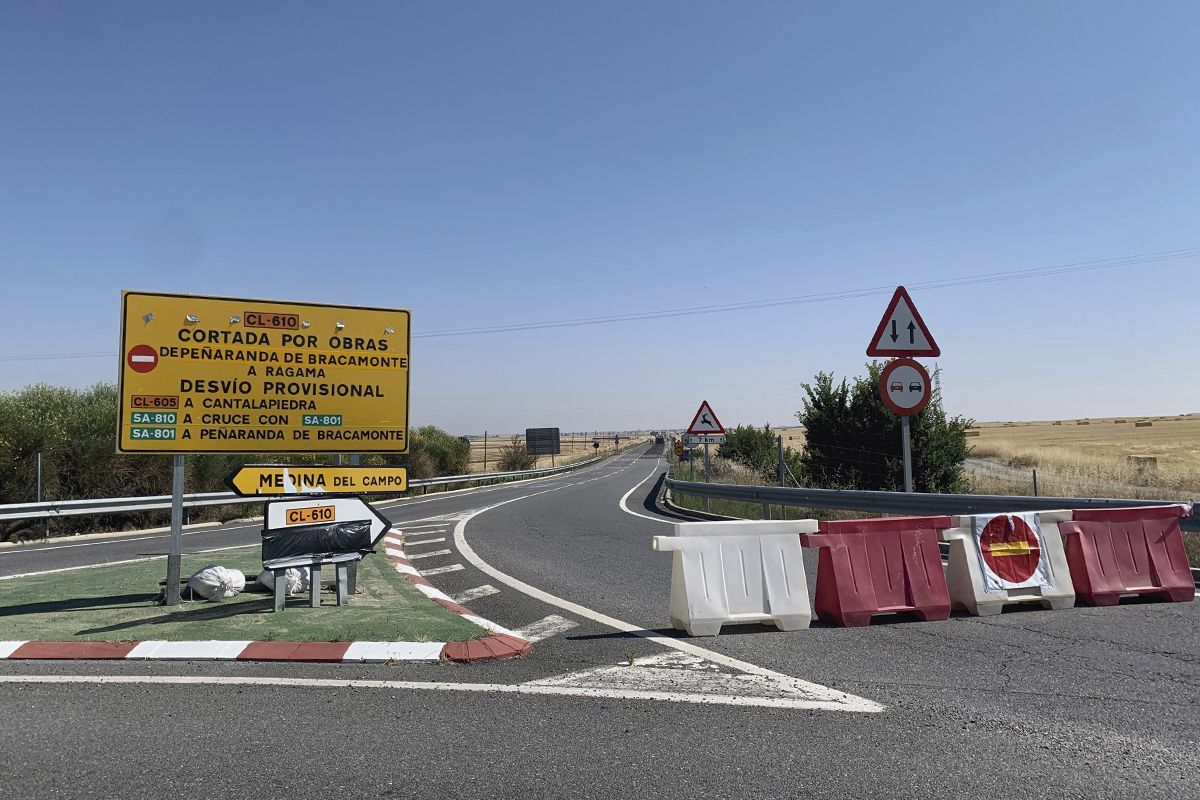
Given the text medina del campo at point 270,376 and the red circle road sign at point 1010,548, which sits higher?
the text medina del campo at point 270,376

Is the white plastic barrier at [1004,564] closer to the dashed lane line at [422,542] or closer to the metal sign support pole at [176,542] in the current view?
the metal sign support pole at [176,542]

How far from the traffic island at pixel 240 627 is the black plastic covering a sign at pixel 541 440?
49.2 metres

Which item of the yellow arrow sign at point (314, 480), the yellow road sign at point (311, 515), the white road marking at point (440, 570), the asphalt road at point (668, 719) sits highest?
the yellow arrow sign at point (314, 480)

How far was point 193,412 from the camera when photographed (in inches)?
292

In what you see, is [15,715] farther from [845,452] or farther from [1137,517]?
[845,452]

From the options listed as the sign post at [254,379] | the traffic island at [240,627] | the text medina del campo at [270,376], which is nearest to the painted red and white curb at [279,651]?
the traffic island at [240,627]

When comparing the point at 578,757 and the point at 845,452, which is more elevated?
the point at 845,452

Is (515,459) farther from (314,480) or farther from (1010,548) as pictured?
(1010,548)

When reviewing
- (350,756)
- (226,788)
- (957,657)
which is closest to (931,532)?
(957,657)

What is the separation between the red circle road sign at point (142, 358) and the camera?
282 inches

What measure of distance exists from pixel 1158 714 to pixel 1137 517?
375 cm

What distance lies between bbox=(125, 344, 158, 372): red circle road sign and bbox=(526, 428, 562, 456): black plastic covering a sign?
5028cm

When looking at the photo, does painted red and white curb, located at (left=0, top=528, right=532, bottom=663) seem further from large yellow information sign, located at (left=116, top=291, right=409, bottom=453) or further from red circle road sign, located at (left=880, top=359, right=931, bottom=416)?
red circle road sign, located at (left=880, top=359, right=931, bottom=416)

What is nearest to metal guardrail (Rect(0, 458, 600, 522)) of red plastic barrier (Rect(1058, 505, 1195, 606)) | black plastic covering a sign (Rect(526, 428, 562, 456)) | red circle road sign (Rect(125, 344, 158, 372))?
red circle road sign (Rect(125, 344, 158, 372))
